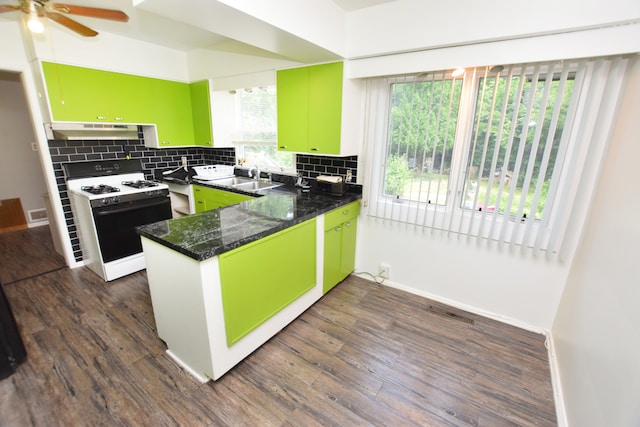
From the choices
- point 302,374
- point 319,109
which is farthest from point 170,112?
point 302,374

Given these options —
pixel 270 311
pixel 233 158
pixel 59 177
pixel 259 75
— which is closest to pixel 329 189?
pixel 270 311

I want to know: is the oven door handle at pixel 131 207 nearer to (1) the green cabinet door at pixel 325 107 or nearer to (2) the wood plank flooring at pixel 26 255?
(2) the wood plank flooring at pixel 26 255

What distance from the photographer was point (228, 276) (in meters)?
1.61

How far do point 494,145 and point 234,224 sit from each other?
1.99 m

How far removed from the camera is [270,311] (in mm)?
1989

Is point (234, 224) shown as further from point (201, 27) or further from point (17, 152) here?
point (17, 152)

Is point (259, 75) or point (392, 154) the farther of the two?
point (259, 75)

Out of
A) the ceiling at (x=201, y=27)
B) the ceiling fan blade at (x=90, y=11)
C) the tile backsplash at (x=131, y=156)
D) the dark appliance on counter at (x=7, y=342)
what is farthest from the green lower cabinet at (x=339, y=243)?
the dark appliance on counter at (x=7, y=342)

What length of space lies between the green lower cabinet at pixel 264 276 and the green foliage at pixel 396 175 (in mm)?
894

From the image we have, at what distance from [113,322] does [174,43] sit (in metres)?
3.03

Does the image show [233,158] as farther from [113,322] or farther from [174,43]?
[113,322]

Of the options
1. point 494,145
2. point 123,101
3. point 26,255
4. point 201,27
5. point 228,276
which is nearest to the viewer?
point 228,276

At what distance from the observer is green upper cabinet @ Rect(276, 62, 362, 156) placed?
2.46 metres

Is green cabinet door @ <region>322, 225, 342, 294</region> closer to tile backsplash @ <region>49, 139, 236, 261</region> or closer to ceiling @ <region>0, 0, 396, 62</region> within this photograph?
ceiling @ <region>0, 0, 396, 62</region>
